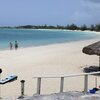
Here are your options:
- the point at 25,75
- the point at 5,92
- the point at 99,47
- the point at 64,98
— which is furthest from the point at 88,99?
the point at 25,75

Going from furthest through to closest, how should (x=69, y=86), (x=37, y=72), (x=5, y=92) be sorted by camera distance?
(x=37, y=72) < (x=69, y=86) < (x=5, y=92)

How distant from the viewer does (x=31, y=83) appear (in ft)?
46.1

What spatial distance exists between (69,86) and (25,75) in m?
3.83

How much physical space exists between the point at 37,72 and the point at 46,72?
513 millimetres

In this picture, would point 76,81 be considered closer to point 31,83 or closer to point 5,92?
point 31,83

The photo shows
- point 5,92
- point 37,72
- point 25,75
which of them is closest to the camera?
point 5,92

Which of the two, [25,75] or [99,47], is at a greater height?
[99,47]

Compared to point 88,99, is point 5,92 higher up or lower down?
lower down

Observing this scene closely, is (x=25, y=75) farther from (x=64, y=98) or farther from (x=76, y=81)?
(x=64, y=98)

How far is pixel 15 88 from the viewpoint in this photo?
13.2m

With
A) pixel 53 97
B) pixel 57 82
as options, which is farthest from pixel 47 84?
pixel 53 97

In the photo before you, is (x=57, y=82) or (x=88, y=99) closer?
(x=88, y=99)

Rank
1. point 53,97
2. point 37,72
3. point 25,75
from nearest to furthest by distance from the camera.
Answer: point 53,97 < point 25,75 < point 37,72

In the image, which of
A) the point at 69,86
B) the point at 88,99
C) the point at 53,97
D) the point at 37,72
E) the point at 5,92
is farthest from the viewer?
the point at 37,72
